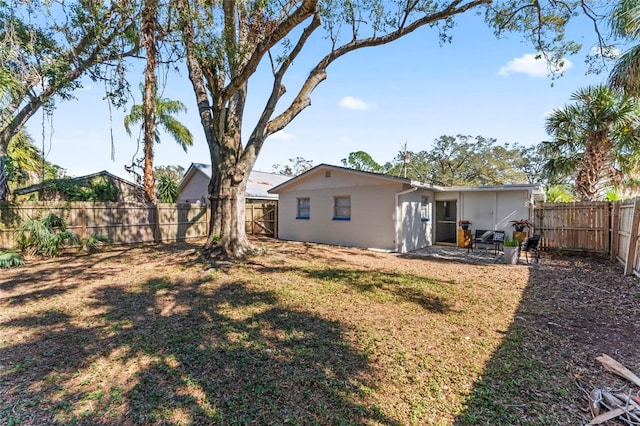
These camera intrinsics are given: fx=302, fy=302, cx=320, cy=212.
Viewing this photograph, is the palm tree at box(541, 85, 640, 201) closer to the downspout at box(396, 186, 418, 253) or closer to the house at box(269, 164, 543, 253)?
the house at box(269, 164, 543, 253)

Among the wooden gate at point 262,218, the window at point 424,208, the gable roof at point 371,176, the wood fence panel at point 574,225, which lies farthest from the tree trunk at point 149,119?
the wood fence panel at point 574,225

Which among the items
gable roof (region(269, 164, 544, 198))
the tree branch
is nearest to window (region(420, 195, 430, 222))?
gable roof (region(269, 164, 544, 198))

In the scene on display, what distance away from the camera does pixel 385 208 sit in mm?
10805

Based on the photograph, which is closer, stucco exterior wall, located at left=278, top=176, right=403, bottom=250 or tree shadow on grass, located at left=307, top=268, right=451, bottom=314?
tree shadow on grass, located at left=307, top=268, right=451, bottom=314

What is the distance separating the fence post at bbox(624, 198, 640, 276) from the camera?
638 cm

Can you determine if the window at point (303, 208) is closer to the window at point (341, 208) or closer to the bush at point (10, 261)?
the window at point (341, 208)

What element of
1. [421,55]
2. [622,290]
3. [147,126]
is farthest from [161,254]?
[622,290]

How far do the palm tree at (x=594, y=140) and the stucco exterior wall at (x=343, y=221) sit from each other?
21.0 ft

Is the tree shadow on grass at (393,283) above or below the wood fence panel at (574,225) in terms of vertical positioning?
below

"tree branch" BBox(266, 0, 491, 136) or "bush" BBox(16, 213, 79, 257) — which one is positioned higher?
"tree branch" BBox(266, 0, 491, 136)

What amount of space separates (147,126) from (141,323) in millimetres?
11571

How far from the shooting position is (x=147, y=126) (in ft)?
42.8

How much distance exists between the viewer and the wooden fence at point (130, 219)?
9234mm

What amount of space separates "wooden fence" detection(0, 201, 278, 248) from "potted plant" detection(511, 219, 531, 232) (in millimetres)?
10501
